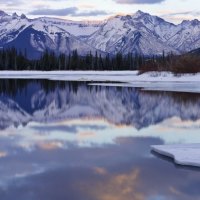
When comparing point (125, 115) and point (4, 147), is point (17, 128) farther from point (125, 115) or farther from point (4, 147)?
point (125, 115)

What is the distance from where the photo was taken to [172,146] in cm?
1530

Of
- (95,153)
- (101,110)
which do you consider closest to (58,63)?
(101,110)

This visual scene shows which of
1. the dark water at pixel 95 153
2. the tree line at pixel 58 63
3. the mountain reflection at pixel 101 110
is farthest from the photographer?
the tree line at pixel 58 63

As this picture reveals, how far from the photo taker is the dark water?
36.9 feet

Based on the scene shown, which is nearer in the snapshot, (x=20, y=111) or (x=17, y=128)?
(x=17, y=128)

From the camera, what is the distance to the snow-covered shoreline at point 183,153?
1328 cm

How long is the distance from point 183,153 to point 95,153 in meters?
2.72

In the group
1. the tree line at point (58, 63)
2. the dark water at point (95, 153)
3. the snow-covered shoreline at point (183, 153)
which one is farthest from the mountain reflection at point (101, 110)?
the tree line at point (58, 63)

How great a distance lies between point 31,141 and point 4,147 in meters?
1.38

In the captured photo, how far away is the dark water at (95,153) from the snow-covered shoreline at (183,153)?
25 cm

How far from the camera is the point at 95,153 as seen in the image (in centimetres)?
1538

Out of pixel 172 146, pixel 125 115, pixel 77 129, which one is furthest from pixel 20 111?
pixel 172 146

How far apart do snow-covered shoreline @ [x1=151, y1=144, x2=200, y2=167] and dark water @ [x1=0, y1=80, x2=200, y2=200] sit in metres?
0.25

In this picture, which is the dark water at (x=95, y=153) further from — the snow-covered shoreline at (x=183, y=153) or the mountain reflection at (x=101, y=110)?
the snow-covered shoreline at (x=183, y=153)
